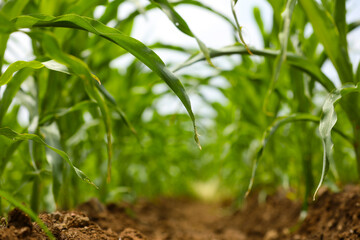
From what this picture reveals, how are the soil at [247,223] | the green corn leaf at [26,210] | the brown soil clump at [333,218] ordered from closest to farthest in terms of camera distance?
the green corn leaf at [26,210] → the soil at [247,223] → the brown soil clump at [333,218]

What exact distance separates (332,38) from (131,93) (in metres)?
0.75

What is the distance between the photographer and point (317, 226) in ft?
3.10

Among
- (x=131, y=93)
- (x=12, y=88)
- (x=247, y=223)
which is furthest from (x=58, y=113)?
(x=247, y=223)

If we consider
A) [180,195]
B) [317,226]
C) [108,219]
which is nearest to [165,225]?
[108,219]

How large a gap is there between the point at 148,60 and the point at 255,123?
1020 millimetres

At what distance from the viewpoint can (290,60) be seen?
0.82 metres

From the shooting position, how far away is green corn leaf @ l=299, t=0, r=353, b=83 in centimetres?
76

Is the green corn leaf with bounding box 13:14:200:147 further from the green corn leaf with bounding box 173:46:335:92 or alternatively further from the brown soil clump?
the brown soil clump

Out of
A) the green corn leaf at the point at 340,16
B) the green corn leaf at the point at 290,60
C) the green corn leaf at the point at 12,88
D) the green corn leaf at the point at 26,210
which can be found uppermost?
the green corn leaf at the point at 340,16

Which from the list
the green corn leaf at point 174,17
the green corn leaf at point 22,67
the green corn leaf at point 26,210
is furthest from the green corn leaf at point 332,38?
the green corn leaf at point 26,210

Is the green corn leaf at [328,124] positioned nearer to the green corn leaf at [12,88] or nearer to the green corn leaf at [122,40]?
the green corn leaf at [122,40]

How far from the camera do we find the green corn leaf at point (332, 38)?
76cm

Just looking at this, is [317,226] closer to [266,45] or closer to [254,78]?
[254,78]

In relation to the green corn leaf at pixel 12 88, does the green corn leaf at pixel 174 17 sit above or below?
above
